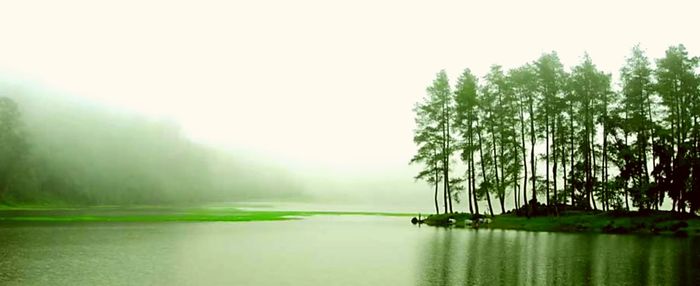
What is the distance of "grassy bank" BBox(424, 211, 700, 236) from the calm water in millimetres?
10866

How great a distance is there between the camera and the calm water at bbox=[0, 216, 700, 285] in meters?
21.0

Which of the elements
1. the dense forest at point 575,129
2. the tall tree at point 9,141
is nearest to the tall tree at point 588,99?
the dense forest at point 575,129

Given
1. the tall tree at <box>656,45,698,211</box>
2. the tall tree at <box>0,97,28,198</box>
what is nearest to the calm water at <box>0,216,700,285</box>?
the tall tree at <box>656,45,698,211</box>

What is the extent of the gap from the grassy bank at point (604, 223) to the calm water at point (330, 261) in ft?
35.7

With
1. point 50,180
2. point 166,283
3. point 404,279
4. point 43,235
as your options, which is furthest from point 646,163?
point 50,180

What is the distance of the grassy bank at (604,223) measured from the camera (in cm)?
4897

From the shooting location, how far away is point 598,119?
60375 mm

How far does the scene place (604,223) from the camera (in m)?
52.6

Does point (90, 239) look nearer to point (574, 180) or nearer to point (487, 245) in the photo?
point (487, 245)

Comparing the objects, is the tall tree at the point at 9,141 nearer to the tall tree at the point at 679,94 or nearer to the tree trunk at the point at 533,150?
the tree trunk at the point at 533,150

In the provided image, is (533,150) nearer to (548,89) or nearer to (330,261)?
(548,89)

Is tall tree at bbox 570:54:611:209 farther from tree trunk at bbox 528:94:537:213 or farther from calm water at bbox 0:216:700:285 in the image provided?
calm water at bbox 0:216:700:285

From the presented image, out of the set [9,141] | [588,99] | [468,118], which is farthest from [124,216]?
[9,141]

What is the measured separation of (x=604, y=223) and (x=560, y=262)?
29426 mm
